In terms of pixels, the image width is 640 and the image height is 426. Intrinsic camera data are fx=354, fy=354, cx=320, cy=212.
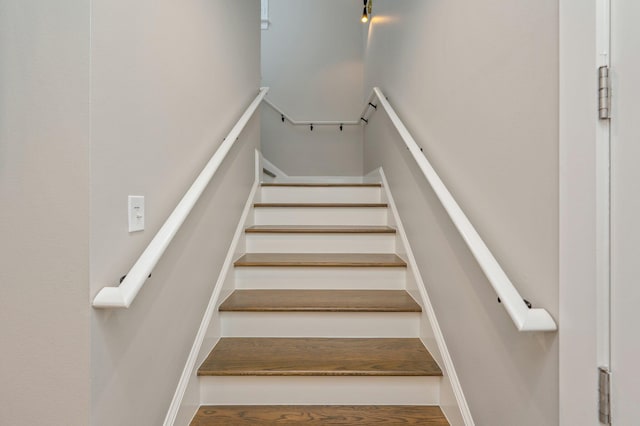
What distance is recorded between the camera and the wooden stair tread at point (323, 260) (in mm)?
2033

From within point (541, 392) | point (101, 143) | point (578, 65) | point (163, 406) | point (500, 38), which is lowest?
point (163, 406)

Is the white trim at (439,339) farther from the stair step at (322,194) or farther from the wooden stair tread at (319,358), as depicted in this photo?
the stair step at (322,194)

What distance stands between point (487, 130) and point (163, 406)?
4.73ft

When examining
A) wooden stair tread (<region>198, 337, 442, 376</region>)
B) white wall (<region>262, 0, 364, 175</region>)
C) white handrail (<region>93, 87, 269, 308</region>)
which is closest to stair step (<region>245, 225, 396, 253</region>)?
wooden stair tread (<region>198, 337, 442, 376</region>)

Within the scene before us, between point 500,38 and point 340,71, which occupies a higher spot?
point 340,71

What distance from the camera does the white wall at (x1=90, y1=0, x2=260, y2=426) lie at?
91 centimetres

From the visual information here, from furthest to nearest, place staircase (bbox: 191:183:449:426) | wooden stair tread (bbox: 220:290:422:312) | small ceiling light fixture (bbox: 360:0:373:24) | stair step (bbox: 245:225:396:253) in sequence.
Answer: small ceiling light fixture (bbox: 360:0:373:24) < stair step (bbox: 245:225:396:253) < wooden stair tread (bbox: 220:290:422:312) < staircase (bbox: 191:183:449:426)

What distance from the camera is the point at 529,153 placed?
0.95m

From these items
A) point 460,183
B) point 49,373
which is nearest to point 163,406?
point 49,373

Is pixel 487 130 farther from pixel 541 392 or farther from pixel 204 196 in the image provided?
pixel 204 196

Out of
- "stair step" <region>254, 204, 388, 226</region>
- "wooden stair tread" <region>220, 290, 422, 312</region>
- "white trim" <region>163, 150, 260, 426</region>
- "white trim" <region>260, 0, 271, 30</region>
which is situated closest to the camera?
"white trim" <region>163, 150, 260, 426</region>

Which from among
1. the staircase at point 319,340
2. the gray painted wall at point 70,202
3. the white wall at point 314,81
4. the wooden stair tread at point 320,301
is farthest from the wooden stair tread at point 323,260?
the white wall at point 314,81

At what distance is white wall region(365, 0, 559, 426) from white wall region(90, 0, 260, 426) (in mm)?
1058

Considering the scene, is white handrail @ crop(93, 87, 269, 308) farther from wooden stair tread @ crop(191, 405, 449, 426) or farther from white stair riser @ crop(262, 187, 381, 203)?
white stair riser @ crop(262, 187, 381, 203)
